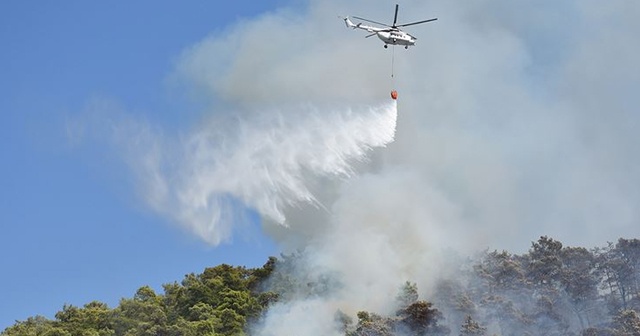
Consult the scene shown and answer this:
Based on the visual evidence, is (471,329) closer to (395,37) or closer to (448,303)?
(448,303)

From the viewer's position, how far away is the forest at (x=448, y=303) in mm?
74562

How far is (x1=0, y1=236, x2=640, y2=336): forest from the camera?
74.6 meters

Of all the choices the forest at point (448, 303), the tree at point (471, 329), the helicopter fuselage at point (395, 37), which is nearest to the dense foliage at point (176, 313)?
the forest at point (448, 303)

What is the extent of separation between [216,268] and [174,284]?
4.94 metres

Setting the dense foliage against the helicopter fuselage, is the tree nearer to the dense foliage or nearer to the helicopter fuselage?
the dense foliage

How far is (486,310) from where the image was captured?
263ft

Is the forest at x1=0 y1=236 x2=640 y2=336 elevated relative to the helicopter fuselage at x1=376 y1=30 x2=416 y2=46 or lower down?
lower down

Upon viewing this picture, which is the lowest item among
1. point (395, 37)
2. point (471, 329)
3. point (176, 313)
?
point (471, 329)

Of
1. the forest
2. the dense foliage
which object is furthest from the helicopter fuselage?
the dense foliage

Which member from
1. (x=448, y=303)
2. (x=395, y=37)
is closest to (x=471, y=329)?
(x=448, y=303)

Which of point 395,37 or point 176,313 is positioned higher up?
point 395,37

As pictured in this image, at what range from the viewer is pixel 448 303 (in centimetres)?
8394

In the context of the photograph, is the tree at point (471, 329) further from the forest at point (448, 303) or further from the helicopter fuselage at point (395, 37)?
the helicopter fuselage at point (395, 37)

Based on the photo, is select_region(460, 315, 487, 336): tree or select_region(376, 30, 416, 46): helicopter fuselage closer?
select_region(460, 315, 487, 336): tree
